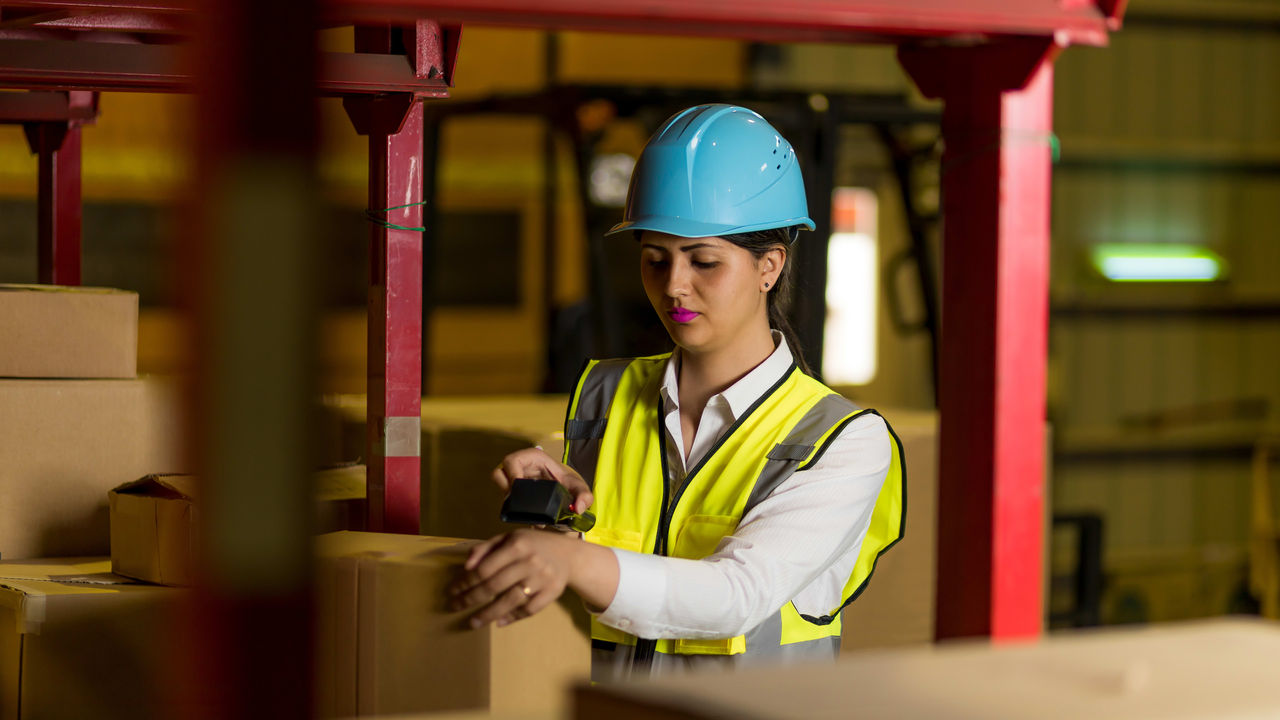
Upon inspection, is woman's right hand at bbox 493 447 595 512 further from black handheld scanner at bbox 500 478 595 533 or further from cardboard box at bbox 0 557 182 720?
cardboard box at bbox 0 557 182 720

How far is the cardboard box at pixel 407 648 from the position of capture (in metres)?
1.70

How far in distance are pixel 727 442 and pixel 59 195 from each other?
8.98 feet

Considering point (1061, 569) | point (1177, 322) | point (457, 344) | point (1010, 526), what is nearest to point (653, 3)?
point (1010, 526)

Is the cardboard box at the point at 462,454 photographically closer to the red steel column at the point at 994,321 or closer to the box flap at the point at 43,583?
the box flap at the point at 43,583

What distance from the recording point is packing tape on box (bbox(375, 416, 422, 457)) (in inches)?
108

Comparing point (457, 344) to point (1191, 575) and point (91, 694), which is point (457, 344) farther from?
point (91, 694)

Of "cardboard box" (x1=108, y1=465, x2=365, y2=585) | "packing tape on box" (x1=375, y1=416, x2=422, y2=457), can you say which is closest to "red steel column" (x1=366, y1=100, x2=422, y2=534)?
"packing tape on box" (x1=375, y1=416, x2=422, y2=457)

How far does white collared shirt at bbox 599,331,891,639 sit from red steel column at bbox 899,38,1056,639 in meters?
0.19

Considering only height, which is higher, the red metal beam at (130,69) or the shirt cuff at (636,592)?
the red metal beam at (130,69)

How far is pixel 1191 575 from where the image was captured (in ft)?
38.1

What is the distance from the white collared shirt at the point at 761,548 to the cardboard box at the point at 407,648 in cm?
17

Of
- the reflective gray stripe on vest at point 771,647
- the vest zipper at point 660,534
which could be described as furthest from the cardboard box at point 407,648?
the reflective gray stripe on vest at point 771,647

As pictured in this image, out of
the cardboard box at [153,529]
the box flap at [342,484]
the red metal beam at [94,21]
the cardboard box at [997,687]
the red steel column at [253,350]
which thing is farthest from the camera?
the box flap at [342,484]

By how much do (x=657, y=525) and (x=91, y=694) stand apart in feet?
3.40
